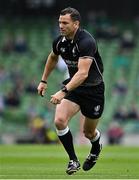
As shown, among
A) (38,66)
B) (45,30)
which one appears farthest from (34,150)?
(45,30)

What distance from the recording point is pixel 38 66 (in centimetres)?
3500

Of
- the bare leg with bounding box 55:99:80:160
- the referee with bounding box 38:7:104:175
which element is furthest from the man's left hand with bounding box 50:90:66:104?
the bare leg with bounding box 55:99:80:160

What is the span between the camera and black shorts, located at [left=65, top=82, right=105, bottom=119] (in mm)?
12945

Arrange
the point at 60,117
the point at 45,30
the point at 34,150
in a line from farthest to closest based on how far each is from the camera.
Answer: the point at 45,30 < the point at 34,150 < the point at 60,117

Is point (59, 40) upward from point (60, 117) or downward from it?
upward

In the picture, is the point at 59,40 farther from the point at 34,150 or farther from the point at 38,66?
the point at 38,66

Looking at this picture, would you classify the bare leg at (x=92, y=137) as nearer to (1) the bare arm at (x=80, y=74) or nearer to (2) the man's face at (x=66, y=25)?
(1) the bare arm at (x=80, y=74)

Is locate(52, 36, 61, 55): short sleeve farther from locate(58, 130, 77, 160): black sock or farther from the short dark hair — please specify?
locate(58, 130, 77, 160): black sock

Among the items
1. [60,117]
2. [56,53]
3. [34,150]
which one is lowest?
[34,150]

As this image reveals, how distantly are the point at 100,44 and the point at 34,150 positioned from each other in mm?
14825

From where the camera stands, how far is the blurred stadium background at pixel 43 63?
29938 millimetres

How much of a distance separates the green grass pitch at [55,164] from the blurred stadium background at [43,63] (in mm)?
6649

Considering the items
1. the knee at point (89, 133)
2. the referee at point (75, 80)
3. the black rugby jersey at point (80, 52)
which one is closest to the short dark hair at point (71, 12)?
the referee at point (75, 80)

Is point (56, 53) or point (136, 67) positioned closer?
point (56, 53)
